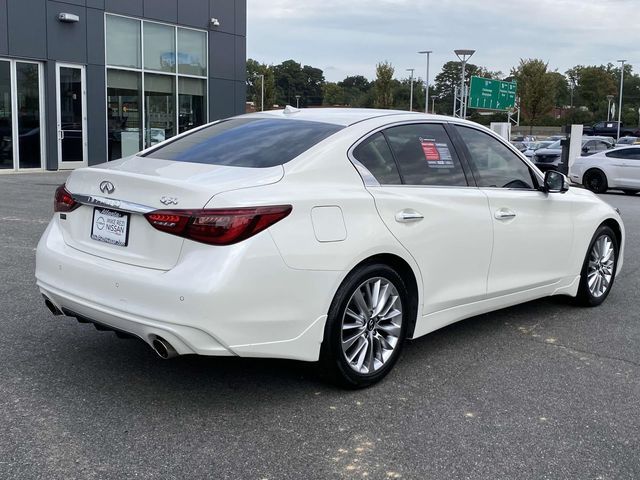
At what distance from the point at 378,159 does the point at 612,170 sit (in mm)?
17628

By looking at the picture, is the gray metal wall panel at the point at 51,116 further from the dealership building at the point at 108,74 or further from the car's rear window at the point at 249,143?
the car's rear window at the point at 249,143

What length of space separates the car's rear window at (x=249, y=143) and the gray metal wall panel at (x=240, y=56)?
2009 centimetres

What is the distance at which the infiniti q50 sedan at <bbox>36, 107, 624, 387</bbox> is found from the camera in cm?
343

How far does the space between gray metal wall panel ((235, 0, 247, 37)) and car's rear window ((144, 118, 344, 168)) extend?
2021 cm

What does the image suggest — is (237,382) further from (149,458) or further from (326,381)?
(149,458)

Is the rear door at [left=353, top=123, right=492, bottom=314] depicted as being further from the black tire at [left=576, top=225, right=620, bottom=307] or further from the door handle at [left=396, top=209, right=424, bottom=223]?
the black tire at [left=576, top=225, right=620, bottom=307]

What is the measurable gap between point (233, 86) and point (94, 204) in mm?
21005

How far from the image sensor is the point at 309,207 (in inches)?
144

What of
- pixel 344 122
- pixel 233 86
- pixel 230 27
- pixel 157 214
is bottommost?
pixel 157 214

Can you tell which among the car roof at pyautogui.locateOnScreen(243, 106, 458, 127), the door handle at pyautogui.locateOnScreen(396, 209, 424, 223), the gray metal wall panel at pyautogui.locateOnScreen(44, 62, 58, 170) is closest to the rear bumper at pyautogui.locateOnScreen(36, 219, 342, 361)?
the door handle at pyautogui.locateOnScreen(396, 209, 424, 223)

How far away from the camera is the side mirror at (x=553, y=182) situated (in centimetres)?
534

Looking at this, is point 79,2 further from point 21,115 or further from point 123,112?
point 21,115

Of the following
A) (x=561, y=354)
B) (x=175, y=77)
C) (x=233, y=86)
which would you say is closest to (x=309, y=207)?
(x=561, y=354)

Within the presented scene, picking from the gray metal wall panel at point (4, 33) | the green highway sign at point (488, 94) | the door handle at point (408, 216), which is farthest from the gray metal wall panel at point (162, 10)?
the door handle at point (408, 216)
